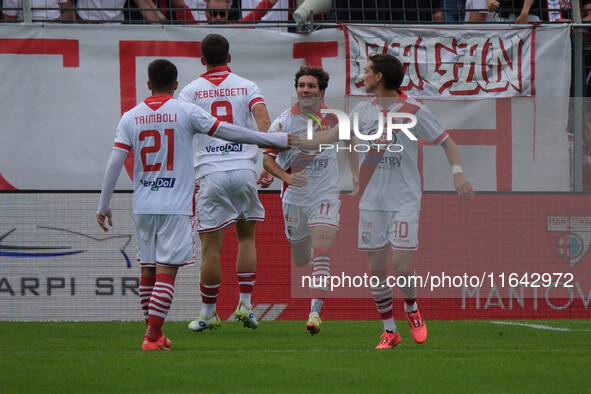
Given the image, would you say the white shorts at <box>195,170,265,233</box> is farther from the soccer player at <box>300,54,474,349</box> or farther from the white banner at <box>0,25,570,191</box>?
the white banner at <box>0,25,570,191</box>

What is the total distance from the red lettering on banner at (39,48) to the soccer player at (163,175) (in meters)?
4.78

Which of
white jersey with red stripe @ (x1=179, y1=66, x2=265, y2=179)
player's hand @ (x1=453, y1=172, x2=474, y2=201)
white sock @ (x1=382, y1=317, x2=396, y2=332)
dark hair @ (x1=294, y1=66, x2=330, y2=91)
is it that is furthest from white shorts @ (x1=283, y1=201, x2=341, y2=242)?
player's hand @ (x1=453, y1=172, x2=474, y2=201)

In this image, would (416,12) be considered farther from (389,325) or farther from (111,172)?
(111,172)

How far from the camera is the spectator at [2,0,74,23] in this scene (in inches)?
459

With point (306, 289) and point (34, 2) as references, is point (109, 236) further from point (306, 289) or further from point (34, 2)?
point (34, 2)

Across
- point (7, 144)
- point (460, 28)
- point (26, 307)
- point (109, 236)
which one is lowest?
point (26, 307)

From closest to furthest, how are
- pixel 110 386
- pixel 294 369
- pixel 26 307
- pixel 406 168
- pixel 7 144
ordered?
pixel 110 386
pixel 294 369
pixel 406 168
pixel 26 307
pixel 7 144

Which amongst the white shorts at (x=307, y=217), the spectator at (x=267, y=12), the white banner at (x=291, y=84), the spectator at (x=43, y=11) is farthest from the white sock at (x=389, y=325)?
the spectator at (x=43, y=11)

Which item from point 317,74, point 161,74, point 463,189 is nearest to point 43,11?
point 317,74

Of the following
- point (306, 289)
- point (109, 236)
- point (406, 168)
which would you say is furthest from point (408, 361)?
point (109, 236)

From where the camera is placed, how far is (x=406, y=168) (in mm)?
7531

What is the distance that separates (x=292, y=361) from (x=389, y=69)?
209cm

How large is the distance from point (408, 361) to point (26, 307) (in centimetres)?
523

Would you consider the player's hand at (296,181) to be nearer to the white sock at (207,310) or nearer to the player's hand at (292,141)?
the player's hand at (292,141)
